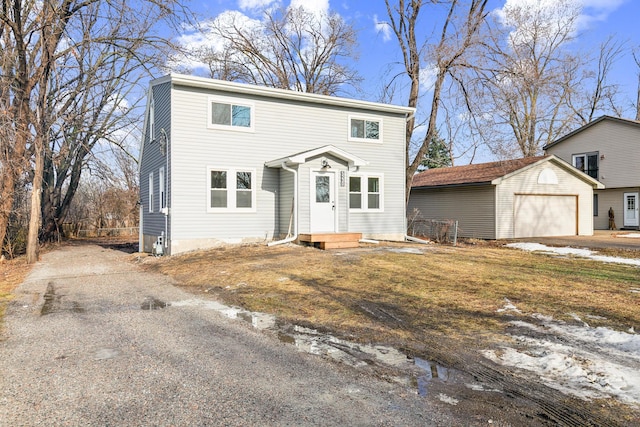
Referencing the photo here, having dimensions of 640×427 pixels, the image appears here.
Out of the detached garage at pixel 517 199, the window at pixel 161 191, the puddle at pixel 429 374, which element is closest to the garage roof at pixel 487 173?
the detached garage at pixel 517 199

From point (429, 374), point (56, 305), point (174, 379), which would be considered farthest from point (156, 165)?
point (429, 374)

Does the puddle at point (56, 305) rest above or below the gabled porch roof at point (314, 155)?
below

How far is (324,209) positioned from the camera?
14.4 m

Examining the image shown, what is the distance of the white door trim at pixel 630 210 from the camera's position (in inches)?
972

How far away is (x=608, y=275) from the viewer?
8781 mm

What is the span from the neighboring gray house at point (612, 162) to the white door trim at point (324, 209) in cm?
1921

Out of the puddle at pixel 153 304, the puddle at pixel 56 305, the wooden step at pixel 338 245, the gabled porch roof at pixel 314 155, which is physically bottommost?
the puddle at pixel 56 305

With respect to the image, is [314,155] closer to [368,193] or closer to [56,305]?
[368,193]

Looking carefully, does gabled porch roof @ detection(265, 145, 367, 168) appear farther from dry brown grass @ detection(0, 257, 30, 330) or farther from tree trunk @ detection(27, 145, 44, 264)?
dry brown grass @ detection(0, 257, 30, 330)

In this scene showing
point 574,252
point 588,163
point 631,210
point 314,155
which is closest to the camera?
point 574,252

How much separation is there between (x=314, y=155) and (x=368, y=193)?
3.06 meters

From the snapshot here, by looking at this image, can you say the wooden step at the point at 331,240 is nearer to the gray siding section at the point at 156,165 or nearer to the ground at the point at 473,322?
the ground at the point at 473,322

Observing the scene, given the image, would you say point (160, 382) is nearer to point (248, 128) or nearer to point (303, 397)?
point (303, 397)

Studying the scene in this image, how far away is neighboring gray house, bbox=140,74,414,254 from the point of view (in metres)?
13.3
